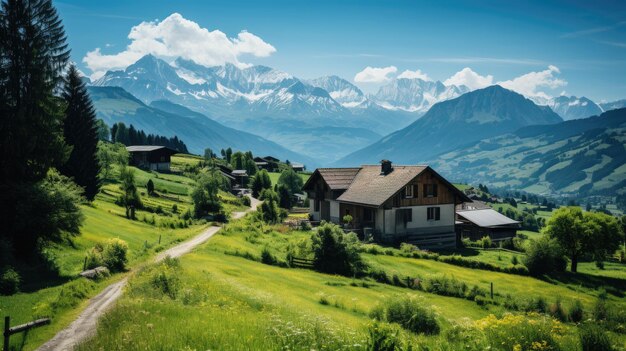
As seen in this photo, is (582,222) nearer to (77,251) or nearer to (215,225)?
(215,225)

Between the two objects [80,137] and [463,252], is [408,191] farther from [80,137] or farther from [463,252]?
[80,137]

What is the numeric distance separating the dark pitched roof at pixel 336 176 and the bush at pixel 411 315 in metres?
48.1

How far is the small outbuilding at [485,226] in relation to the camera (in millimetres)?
72750

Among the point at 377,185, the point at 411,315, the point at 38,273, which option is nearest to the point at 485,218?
the point at 377,185

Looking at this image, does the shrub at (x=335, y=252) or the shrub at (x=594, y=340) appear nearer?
the shrub at (x=594, y=340)

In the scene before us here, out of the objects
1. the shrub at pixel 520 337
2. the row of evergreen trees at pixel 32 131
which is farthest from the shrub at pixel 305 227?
the shrub at pixel 520 337

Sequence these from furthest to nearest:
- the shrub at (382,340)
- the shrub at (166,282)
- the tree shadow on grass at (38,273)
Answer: the tree shadow on grass at (38,273) < the shrub at (166,282) < the shrub at (382,340)

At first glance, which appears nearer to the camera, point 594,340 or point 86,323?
point 594,340

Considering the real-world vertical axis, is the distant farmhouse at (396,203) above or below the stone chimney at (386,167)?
below

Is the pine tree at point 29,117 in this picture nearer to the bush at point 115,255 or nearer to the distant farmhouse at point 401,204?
the bush at point 115,255

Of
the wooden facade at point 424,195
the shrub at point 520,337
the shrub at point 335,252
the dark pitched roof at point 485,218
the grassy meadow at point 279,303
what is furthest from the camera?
the dark pitched roof at point 485,218

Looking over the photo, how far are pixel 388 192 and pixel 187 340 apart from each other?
4986cm

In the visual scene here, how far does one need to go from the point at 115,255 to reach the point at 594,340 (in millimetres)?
27668

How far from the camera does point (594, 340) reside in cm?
1203
